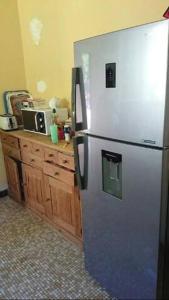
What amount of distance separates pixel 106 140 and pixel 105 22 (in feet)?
4.16

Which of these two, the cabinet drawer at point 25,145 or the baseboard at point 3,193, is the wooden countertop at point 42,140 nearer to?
the cabinet drawer at point 25,145

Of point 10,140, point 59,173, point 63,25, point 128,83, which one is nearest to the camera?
point 128,83

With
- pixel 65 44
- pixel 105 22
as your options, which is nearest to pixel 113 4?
pixel 105 22

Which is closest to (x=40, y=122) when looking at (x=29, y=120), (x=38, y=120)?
(x=38, y=120)

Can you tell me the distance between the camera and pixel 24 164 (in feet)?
8.88

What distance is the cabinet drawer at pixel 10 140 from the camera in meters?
2.75

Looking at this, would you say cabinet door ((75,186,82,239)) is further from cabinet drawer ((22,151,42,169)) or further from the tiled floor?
cabinet drawer ((22,151,42,169))

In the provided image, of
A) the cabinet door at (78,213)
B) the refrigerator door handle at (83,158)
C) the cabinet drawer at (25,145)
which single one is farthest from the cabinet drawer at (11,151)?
the refrigerator door handle at (83,158)

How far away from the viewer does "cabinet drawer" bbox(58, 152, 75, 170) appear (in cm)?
197

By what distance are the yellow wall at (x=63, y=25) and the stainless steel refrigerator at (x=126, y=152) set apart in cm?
74

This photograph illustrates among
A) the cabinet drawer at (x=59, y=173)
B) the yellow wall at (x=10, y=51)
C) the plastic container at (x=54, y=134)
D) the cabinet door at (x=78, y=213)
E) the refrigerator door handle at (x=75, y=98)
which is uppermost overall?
the yellow wall at (x=10, y=51)

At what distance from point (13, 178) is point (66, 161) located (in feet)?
3.99

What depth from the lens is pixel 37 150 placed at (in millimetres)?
2420

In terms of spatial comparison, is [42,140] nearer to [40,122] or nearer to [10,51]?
[40,122]
